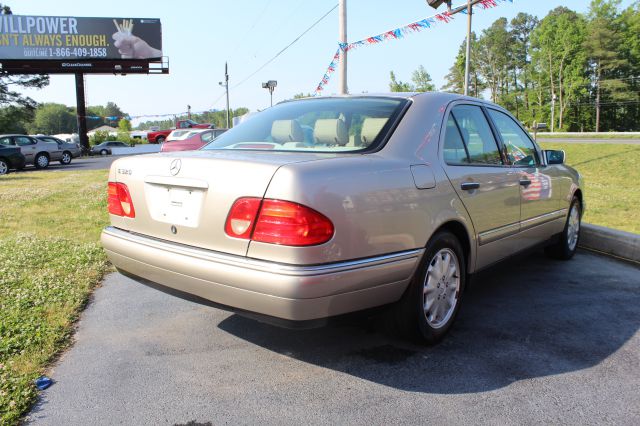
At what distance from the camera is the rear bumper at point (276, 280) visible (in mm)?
2369

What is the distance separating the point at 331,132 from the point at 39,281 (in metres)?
2.92

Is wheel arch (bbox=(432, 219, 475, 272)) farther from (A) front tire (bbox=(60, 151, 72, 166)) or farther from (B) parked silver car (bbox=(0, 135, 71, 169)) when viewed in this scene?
(A) front tire (bbox=(60, 151, 72, 166))

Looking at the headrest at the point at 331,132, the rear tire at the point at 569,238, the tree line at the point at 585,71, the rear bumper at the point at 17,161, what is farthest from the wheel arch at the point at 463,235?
the tree line at the point at 585,71

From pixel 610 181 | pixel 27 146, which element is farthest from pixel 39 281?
pixel 27 146

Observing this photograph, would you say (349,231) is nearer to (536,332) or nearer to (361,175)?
(361,175)

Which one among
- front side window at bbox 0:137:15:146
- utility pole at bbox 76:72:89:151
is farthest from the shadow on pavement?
utility pole at bbox 76:72:89:151

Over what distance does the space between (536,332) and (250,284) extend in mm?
2056

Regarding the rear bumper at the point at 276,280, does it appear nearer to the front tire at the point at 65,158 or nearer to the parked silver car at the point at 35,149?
the parked silver car at the point at 35,149

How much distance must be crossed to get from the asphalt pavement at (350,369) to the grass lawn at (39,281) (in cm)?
14

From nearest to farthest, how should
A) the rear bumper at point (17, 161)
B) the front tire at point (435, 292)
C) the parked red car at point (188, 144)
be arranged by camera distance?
the front tire at point (435, 292), the parked red car at point (188, 144), the rear bumper at point (17, 161)

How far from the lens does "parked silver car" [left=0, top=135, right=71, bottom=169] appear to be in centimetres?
1936

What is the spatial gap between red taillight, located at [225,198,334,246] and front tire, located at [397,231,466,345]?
77 cm

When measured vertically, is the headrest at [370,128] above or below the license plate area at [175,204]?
above

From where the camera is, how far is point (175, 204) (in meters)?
2.83
